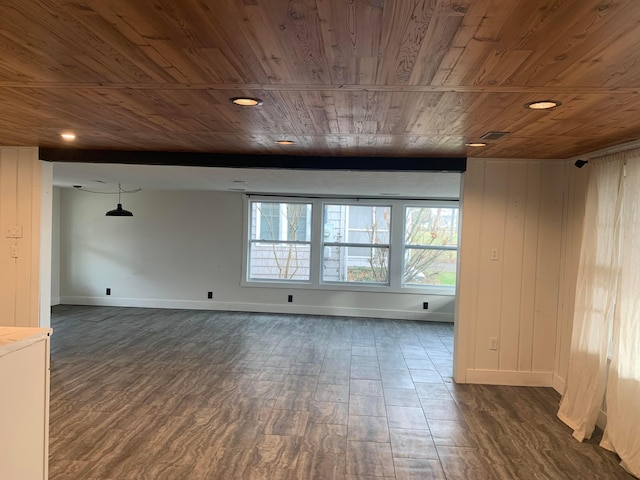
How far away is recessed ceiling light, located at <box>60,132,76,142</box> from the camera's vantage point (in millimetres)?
3187

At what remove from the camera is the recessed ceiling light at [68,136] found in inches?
125

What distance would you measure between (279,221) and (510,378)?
182 inches

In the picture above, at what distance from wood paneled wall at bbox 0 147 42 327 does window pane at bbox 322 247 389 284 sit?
175 inches

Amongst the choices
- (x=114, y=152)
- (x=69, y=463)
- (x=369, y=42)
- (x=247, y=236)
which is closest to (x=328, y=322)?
(x=247, y=236)

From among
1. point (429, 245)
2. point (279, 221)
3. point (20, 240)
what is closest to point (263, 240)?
point (279, 221)

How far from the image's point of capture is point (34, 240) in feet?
12.9

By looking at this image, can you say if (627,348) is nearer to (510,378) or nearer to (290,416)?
(510,378)

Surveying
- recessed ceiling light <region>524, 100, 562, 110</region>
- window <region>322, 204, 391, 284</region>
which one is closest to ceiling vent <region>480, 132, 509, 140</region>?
recessed ceiling light <region>524, 100, 562, 110</region>

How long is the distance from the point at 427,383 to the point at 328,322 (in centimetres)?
285

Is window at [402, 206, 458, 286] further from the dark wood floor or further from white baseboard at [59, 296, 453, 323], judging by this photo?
the dark wood floor

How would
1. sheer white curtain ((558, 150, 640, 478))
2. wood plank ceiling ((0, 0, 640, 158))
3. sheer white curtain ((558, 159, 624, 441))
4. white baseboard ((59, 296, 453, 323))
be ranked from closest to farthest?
wood plank ceiling ((0, 0, 640, 158)), sheer white curtain ((558, 150, 640, 478)), sheer white curtain ((558, 159, 624, 441)), white baseboard ((59, 296, 453, 323))

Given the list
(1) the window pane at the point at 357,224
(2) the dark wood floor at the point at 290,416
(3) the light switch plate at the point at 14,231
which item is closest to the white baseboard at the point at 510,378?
(2) the dark wood floor at the point at 290,416

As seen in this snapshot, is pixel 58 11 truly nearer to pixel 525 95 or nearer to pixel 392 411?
pixel 525 95

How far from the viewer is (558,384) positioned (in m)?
3.86
